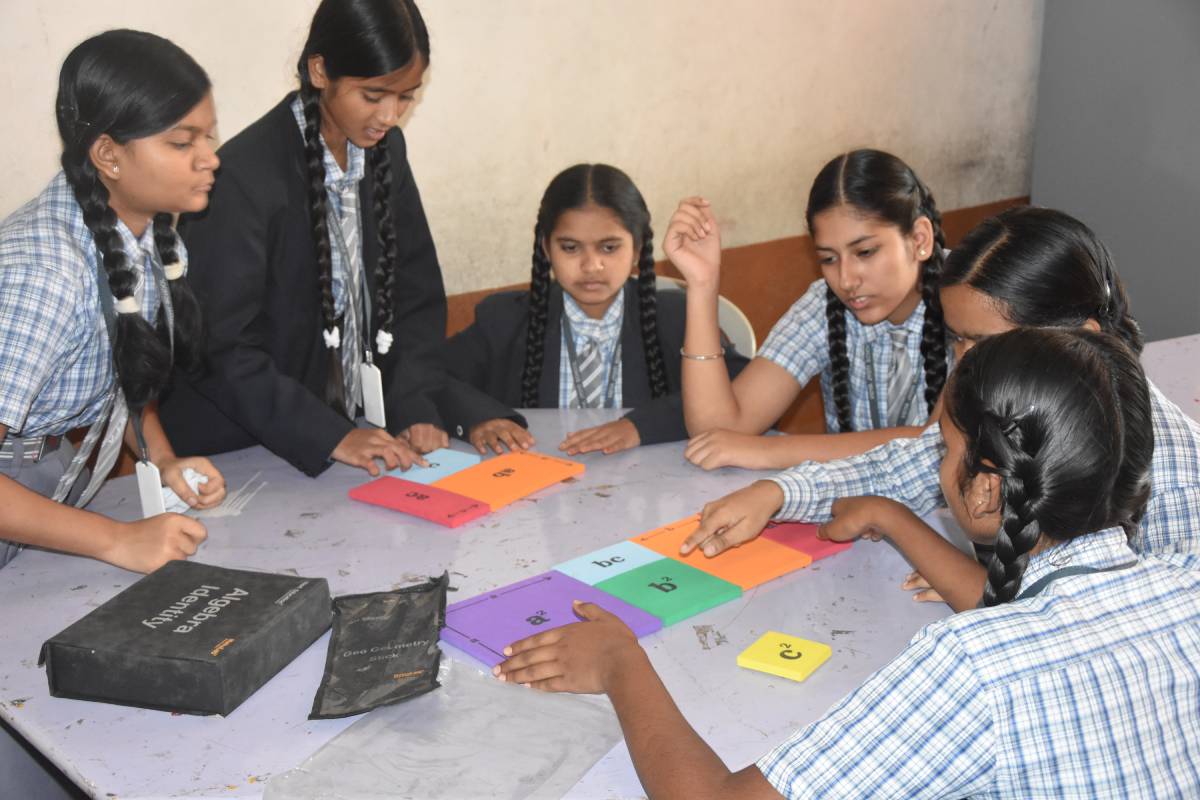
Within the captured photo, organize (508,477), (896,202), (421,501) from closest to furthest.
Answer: (421,501) < (508,477) < (896,202)

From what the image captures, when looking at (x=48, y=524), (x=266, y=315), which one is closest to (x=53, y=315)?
(x=48, y=524)

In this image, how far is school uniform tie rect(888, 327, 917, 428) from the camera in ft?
7.39

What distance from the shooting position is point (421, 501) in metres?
1.81

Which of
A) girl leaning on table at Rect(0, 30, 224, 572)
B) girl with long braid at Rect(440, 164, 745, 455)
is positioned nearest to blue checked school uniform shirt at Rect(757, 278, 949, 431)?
girl with long braid at Rect(440, 164, 745, 455)

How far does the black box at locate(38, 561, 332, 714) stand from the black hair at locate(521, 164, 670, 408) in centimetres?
127

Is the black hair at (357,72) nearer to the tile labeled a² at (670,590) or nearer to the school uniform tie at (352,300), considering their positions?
the school uniform tie at (352,300)

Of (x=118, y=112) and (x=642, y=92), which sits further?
(x=642, y=92)

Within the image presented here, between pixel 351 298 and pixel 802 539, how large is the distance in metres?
1.06

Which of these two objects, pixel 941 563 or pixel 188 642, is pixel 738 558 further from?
pixel 188 642

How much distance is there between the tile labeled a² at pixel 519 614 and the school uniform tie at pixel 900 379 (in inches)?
39.8

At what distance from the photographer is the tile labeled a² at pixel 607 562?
5.08 feet

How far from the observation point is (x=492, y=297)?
2717 mm

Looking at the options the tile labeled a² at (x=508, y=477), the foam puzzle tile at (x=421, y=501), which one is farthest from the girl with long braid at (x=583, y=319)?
the foam puzzle tile at (x=421, y=501)

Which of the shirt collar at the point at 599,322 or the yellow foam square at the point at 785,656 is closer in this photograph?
the yellow foam square at the point at 785,656
